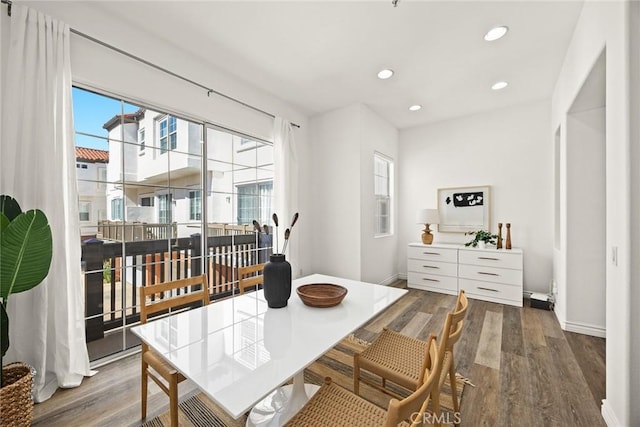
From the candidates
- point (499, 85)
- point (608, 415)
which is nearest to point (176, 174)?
point (608, 415)

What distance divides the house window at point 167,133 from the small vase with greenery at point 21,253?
1.27 meters

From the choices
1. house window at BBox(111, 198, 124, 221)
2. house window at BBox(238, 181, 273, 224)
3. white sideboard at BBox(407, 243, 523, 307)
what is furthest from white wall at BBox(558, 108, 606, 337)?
house window at BBox(111, 198, 124, 221)

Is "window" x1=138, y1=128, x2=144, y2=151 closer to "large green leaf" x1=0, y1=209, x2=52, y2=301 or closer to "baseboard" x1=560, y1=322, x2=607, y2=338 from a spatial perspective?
"large green leaf" x1=0, y1=209, x2=52, y2=301

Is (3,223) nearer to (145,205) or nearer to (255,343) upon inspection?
(145,205)

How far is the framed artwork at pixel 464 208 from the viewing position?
13.6ft

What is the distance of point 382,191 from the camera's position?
4.59 m

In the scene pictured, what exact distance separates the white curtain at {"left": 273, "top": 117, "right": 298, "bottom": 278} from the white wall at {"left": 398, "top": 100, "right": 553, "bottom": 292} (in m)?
2.33

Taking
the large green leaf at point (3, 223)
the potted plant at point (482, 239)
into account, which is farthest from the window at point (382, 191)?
the large green leaf at point (3, 223)

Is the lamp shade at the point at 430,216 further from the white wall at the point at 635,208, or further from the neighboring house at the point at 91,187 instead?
the neighboring house at the point at 91,187

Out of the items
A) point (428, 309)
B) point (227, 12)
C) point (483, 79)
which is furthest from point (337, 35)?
point (428, 309)

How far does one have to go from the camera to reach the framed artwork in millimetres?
4160

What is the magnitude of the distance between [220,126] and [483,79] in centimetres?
317

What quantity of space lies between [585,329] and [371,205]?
267cm

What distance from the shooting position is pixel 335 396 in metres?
1.17
